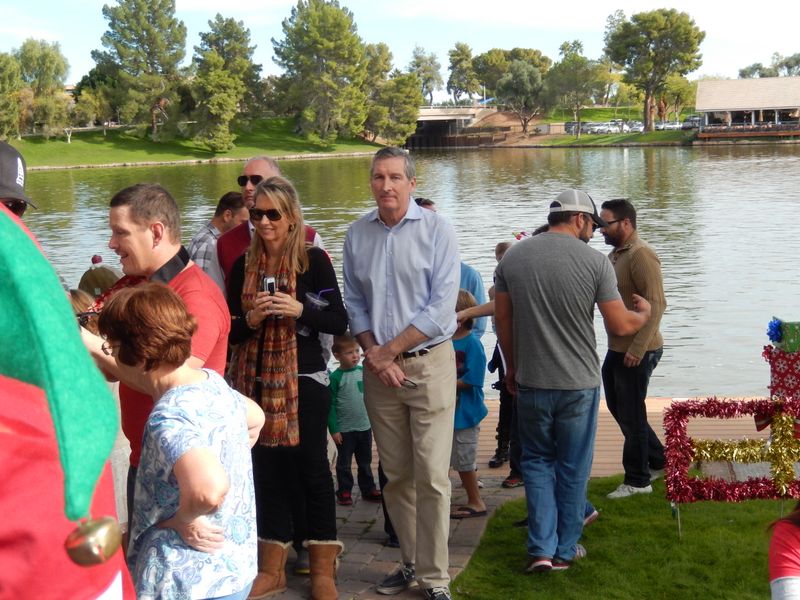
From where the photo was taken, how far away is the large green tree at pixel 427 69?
152250 millimetres

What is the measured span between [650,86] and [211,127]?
4249 centimetres

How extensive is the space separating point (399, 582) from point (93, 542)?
409 centimetres

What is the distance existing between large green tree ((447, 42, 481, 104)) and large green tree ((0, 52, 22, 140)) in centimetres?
7878

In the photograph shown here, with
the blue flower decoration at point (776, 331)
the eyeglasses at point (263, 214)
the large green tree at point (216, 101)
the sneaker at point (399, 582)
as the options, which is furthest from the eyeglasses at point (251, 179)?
the large green tree at point (216, 101)

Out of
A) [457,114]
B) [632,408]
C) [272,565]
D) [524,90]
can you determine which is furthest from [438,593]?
[457,114]

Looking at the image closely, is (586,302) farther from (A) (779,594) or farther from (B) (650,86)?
(B) (650,86)

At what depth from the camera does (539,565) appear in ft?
17.0

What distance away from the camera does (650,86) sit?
320 feet

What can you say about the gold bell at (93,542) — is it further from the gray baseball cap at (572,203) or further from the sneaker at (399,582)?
the gray baseball cap at (572,203)

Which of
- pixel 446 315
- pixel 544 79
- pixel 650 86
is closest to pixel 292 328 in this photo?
pixel 446 315

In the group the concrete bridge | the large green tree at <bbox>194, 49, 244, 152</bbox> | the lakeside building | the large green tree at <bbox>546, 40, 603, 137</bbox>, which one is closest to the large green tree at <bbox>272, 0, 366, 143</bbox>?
the large green tree at <bbox>194, 49, 244, 152</bbox>

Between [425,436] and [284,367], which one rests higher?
[284,367]

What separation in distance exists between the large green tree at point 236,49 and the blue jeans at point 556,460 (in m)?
90.5

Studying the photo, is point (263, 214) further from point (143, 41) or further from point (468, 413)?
point (143, 41)
